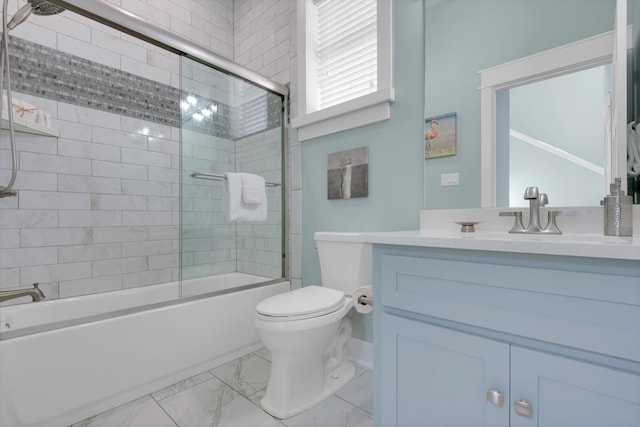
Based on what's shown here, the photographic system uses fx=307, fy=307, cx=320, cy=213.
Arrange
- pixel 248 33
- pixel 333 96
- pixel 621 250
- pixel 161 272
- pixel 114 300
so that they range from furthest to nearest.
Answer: pixel 248 33 < pixel 161 272 < pixel 333 96 < pixel 114 300 < pixel 621 250

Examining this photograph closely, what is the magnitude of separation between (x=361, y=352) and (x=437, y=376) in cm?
98

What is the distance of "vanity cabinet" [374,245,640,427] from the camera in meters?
0.68

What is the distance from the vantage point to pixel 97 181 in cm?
207

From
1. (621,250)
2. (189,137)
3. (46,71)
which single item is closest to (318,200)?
(189,137)

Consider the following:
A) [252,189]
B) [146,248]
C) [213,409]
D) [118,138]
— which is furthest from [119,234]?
[213,409]

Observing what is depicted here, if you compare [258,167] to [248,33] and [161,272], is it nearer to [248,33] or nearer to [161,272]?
[161,272]

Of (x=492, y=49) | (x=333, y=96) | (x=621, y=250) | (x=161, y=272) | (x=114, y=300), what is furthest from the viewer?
(x=161, y=272)

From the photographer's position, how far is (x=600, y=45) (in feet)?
3.86

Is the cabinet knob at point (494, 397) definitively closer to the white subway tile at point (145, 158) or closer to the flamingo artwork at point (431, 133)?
the flamingo artwork at point (431, 133)

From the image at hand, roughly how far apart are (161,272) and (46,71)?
4.82ft

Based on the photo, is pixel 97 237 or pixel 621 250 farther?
pixel 97 237

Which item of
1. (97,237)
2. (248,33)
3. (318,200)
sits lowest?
(97,237)

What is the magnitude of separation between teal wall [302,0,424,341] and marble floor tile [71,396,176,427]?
1.08 metres

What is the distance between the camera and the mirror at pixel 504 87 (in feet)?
3.92
